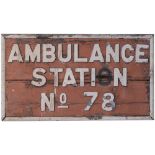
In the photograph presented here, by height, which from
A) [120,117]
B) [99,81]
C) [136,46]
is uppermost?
[136,46]

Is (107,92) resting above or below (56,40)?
below

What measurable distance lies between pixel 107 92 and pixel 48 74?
0.25m

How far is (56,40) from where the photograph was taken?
2.29 metres

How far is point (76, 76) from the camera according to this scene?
2291mm

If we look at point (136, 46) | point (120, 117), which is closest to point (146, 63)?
point (136, 46)

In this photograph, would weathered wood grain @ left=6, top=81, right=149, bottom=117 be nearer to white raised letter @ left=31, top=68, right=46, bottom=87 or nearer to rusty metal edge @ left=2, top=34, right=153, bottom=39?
white raised letter @ left=31, top=68, right=46, bottom=87

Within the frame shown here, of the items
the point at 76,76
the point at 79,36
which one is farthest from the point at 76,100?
the point at 79,36

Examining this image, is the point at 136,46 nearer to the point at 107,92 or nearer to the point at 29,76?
the point at 107,92

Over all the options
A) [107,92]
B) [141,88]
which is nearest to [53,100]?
[107,92]

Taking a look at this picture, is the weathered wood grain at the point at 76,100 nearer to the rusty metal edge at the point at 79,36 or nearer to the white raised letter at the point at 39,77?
the white raised letter at the point at 39,77

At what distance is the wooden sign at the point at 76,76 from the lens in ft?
7.50

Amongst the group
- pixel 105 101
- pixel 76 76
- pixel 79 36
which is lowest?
pixel 105 101

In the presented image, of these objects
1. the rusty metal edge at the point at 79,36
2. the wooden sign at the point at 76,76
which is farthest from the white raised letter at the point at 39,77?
the rusty metal edge at the point at 79,36

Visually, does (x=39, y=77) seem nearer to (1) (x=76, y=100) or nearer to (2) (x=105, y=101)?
(1) (x=76, y=100)
